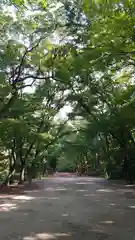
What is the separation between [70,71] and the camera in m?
9.72

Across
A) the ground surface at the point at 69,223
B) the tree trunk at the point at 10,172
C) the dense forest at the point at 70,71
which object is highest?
the dense forest at the point at 70,71

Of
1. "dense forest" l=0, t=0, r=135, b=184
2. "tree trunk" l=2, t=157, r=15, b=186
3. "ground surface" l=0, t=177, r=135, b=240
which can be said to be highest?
"dense forest" l=0, t=0, r=135, b=184

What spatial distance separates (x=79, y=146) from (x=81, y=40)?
52.8 feet

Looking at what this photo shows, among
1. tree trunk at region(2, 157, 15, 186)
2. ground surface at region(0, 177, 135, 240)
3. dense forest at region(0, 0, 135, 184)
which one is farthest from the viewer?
tree trunk at region(2, 157, 15, 186)

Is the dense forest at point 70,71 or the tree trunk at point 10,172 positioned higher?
the dense forest at point 70,71

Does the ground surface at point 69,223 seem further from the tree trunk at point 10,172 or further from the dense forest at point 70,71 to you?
the tree trunk at point 10,172

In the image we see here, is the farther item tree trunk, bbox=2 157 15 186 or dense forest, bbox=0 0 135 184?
tree trunk, bbox=2 157 15 186

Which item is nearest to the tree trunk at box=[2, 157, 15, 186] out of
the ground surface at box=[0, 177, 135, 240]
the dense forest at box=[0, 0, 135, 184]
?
the dense forest at box=[0, 0, 135, 184]

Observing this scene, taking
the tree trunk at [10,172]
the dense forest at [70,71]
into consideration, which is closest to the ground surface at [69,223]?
the dense forest at [70,71]

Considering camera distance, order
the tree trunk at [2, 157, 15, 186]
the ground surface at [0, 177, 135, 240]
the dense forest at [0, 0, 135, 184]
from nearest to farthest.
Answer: the ground surface at [0, 177, 135, 240] → the dense forest at [0, 0, 135, 184] → the tree trunk at [2, 157, 15, 186]

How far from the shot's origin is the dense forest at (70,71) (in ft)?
20.7

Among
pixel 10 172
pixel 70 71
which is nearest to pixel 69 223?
pixel 70 71

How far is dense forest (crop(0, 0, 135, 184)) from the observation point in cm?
632

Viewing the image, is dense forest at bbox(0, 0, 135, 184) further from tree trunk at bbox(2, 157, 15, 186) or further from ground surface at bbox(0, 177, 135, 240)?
ground surface at bbox(0, 177, 135, 240)
